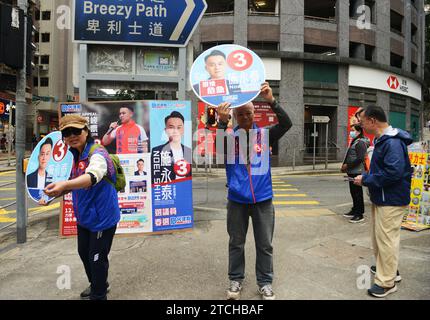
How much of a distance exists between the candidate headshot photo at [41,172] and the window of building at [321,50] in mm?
19351

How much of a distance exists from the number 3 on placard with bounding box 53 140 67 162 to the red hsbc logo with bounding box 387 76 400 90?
2301 centimetres

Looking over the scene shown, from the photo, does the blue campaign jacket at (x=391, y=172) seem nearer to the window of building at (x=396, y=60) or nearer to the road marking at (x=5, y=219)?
the road marking at (x=5, y=219)

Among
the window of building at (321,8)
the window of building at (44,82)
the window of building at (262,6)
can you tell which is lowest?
the window of building at (44,82)

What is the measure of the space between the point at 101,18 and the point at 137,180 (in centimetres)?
278

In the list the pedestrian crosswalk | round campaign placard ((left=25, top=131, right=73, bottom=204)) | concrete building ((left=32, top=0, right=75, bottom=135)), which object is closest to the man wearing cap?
round campaign placard ((left=25, top=131, right=73, bottom=204))

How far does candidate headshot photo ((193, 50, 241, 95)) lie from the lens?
2.97 meters

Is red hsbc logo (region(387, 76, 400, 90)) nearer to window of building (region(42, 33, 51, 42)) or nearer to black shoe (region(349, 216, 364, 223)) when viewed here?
black shoe (region(349, 216, 364, 223))

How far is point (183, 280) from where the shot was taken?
3.67m

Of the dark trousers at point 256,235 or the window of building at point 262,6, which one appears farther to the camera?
the window of building at point 262,6

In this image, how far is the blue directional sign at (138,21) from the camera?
18.0ft

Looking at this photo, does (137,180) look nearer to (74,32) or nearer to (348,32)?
(74,32)

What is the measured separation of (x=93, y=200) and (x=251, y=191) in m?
1.45

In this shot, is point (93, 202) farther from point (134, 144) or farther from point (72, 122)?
point (134, 144)

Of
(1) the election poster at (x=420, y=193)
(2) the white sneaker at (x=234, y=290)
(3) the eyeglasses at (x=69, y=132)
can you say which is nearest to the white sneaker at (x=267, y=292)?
(2) the white sneaker at (x=234, y=290)
